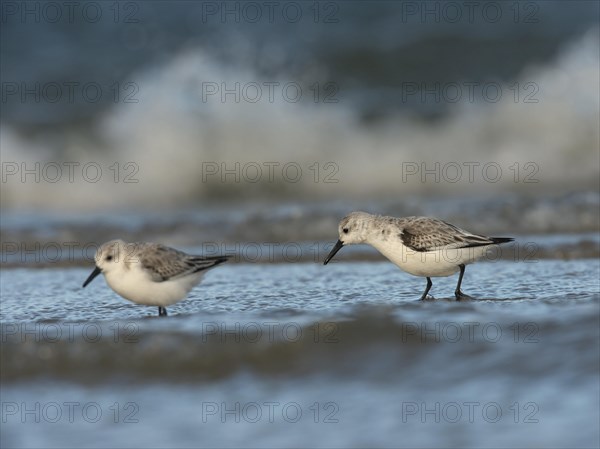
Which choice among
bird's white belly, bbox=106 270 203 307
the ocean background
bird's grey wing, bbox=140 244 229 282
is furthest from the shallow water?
bird's grey wing, bbox=140 244 229 282

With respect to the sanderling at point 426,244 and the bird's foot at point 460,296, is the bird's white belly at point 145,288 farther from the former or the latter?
the bird's foot at point 460,296

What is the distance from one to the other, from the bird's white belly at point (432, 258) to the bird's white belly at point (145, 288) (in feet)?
5.65

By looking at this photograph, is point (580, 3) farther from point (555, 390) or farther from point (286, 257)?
point (555, 390)

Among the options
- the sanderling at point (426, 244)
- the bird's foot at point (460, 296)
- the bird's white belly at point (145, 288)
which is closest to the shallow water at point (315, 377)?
the bird's white belly at point (145, 288)

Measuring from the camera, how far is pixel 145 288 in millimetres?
7578

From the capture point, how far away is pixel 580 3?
20.0m

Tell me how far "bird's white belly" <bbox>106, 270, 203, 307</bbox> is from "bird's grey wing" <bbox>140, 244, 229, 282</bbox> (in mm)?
50

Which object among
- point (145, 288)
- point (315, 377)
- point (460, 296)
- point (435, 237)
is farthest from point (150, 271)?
point (460, 296)

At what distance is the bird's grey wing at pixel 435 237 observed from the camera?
820 centimetres

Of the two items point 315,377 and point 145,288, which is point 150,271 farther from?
point 315,377

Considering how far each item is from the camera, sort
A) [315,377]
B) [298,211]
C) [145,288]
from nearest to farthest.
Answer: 1. [315,377]
2. [145,288]
3. [298,211]

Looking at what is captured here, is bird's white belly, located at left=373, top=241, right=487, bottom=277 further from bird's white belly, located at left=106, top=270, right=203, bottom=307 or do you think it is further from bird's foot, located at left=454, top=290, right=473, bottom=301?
bird's white belly, located at left=106, top=270, right=203, bottom=307

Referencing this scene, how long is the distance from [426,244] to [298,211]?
201 inches

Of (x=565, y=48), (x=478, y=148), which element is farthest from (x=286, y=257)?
(x=565, y=48)
